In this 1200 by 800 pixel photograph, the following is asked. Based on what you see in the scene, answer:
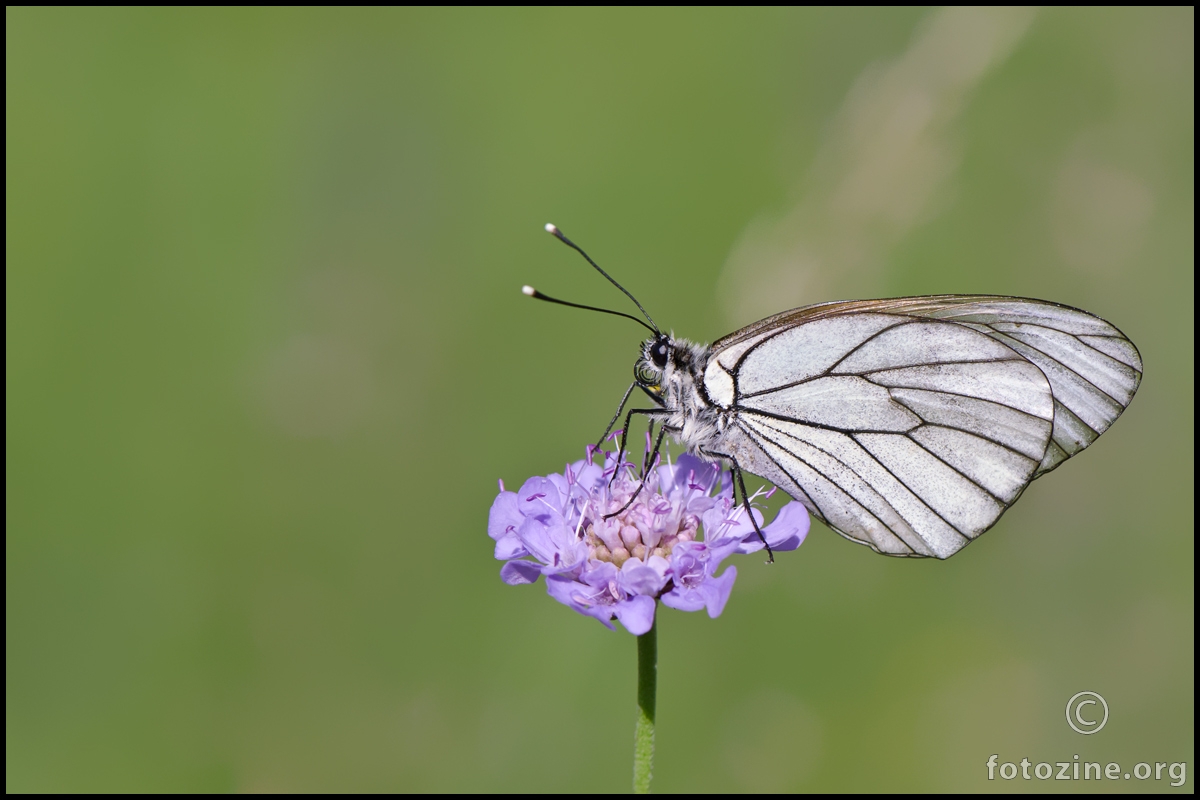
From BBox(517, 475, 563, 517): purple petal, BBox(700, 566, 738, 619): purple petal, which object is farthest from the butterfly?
BBox(700, 566, 738, 619): purple petal

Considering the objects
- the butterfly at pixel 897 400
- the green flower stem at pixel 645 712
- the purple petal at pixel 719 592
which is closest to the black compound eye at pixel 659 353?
the butterfly at pixel 897 400

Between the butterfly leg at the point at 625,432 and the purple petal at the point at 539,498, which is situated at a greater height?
the butterfly leg at the point at 625,432

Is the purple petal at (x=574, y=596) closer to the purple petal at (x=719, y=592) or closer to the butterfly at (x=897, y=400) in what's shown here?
the purple petal at (x=719, y=592)

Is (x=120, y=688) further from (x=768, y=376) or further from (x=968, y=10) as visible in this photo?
(x=968, y=10)

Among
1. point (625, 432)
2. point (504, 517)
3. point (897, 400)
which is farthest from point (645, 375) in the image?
point (897, 400)

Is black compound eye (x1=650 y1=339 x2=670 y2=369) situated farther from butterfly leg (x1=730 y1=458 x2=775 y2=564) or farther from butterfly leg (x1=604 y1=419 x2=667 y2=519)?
butterfly leg (x1=730 y1=458 x2=775 y2=564)

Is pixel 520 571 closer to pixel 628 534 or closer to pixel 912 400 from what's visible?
pixel 628 534

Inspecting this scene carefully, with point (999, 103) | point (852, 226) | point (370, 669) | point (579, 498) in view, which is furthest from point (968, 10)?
point (370, 669)
